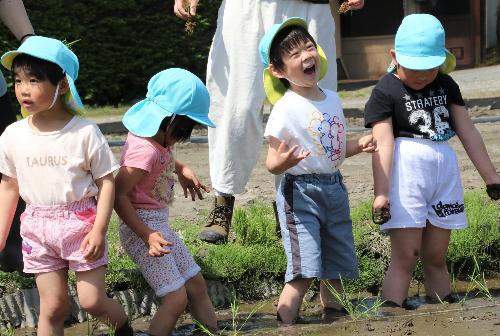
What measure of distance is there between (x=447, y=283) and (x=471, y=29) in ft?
46.5

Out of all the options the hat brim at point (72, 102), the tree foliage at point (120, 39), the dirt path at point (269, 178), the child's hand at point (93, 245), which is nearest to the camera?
the child's hand at point (93, 245)

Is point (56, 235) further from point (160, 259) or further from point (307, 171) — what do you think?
point (307, 171)

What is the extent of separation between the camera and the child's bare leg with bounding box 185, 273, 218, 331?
465 cm

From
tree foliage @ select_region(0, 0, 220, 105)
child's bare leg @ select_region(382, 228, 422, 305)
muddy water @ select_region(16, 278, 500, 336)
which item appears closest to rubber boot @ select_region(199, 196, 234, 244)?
muddy water @ select_region(16, 278, 500, 336)

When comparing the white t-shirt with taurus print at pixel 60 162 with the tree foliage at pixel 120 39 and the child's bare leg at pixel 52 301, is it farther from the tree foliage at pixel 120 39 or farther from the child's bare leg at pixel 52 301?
the tree foliage at pixel 120 39

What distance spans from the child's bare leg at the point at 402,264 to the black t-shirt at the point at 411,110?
1.50ft

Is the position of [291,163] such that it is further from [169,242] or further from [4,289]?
[4,289]

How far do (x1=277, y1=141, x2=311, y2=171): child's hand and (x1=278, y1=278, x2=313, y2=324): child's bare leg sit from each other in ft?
1.87

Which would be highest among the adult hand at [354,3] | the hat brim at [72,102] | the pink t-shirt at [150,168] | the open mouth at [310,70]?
the adult hand at [354,3]

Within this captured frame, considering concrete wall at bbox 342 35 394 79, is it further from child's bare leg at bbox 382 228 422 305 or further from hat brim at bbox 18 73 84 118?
hat brim at bbox 18 73 84 118

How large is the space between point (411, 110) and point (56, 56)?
5.54 ft

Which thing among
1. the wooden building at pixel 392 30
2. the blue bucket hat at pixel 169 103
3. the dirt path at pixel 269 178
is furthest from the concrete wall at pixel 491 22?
the blue bucket hat at pixel 169 103

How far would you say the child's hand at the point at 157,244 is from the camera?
14.0 feet

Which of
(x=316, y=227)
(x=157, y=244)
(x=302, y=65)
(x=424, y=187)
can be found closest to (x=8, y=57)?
(x=157, y=244)
